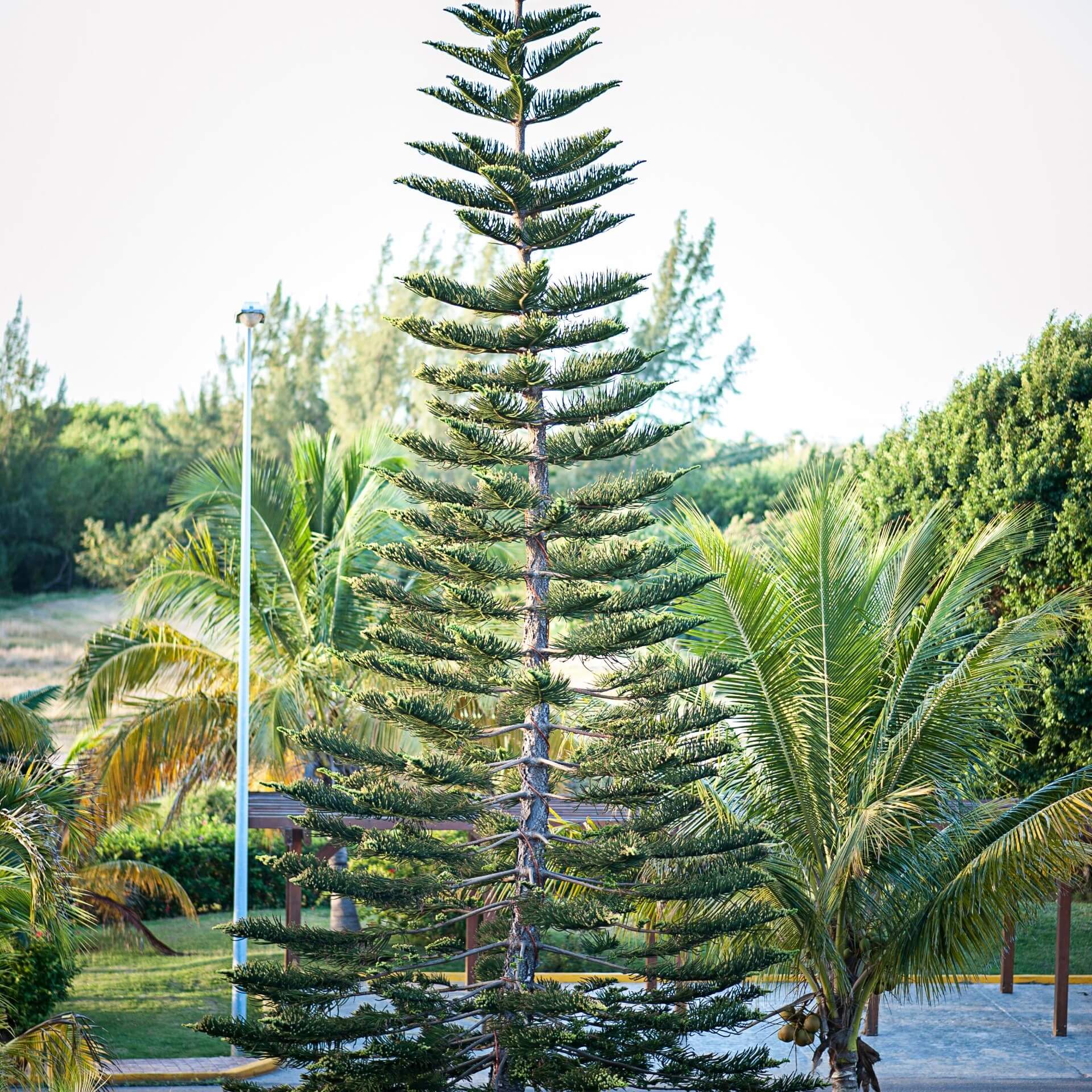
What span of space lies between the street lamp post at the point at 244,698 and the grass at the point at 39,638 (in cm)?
2252

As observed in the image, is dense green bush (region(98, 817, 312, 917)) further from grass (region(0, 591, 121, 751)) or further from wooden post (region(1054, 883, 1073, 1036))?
grass (region(0, 591, 121, 751))

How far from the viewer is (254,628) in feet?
48.3

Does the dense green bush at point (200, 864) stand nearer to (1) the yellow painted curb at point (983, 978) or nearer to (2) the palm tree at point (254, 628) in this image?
(2) the palm tree at point (254, 628)

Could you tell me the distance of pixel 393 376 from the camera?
3506 centimetres

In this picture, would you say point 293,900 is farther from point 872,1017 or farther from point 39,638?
point 39,638

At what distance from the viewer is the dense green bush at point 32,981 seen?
9.54 metres

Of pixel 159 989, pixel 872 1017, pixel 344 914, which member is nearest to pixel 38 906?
pixel 159 989

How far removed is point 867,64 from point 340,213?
1978 cm

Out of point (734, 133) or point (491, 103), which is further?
point (734, 133)

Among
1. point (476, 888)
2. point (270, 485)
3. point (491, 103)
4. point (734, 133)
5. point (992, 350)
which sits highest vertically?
point (734, 133)

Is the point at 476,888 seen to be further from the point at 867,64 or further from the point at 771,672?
the point at 867,64

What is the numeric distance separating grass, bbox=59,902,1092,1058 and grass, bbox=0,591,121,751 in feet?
54.6

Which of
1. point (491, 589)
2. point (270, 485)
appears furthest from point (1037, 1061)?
point (270, 485)

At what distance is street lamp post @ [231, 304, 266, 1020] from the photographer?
10.9 metres
